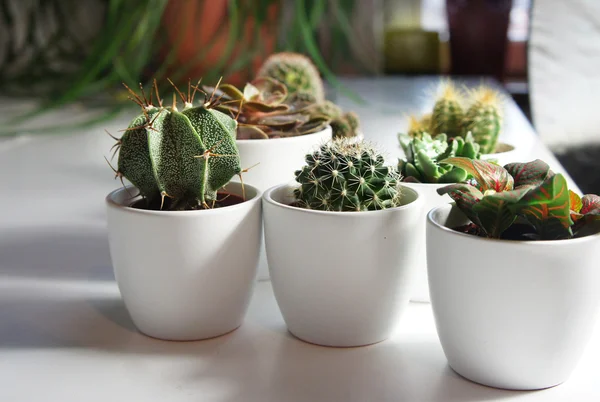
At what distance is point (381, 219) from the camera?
586mm

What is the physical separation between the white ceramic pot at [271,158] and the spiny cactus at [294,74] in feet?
1.12

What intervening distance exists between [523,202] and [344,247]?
15cm

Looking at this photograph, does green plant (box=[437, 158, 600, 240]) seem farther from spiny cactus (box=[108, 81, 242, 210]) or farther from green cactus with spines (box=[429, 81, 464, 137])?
green cactus with spines (box=[429, 81, 464, 137])

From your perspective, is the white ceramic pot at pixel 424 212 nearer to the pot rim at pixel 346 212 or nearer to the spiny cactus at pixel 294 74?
the pot rim at pixel 346 212

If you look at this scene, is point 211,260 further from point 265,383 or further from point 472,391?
point 472,391

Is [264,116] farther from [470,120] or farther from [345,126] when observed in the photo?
[470,120]

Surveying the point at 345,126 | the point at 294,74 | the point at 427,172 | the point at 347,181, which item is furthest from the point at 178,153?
the point at 294,74

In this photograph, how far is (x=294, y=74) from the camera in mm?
1122

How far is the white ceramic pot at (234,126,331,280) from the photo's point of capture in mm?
755

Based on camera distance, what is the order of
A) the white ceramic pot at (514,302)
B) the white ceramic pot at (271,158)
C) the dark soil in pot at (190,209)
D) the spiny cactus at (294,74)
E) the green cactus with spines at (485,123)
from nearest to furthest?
1. the white ceramic pot at (514,302)
2. the dark soil in pot at (190,209)
3. the white ceramic pot at (271,158)
4. the green cactus with spines at (485,123)
5. the spiny cactus at (294,74)

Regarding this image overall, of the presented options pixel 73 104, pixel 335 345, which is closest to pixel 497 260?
pixel 335 345

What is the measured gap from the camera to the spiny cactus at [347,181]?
1.98ft

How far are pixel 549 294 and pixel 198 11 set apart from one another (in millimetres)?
1442

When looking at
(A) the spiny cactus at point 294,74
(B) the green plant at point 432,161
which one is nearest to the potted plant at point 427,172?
(B) the green plant at point 432,161
